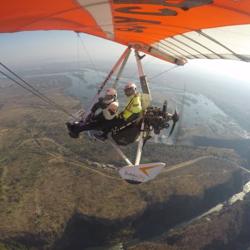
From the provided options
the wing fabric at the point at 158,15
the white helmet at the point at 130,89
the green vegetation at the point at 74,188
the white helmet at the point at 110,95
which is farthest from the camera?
the green vegetation at the point at 74,188

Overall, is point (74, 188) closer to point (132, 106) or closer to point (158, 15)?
point (132, 106)

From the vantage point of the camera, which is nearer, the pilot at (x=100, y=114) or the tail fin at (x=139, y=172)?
the pilot at (x=100, y=114)

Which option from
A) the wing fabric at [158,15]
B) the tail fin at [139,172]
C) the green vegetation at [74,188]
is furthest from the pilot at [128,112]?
the green vegetation at [74,188]

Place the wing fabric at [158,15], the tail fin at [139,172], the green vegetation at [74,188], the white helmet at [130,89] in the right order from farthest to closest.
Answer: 1. the green vegetation at [74,188]
2. the tail fin at [139,172]
3. the white helmet at [130,89]
4. the wing fabric at [158,15]

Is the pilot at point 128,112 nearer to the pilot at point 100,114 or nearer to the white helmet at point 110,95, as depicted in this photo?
the pilot at point 100,114

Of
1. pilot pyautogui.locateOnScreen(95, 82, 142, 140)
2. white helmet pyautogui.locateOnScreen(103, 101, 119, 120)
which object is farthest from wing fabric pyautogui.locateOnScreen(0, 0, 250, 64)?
white helmet pyautogui.locateOnScreen(103, 101, 119, 120)

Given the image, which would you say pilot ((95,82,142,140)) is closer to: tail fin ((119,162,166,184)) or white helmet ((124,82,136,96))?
white helmet ((124,82,136,96))

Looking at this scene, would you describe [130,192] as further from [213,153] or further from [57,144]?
[213,153]

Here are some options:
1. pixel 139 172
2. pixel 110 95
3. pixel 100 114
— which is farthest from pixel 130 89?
pixel 139 172
